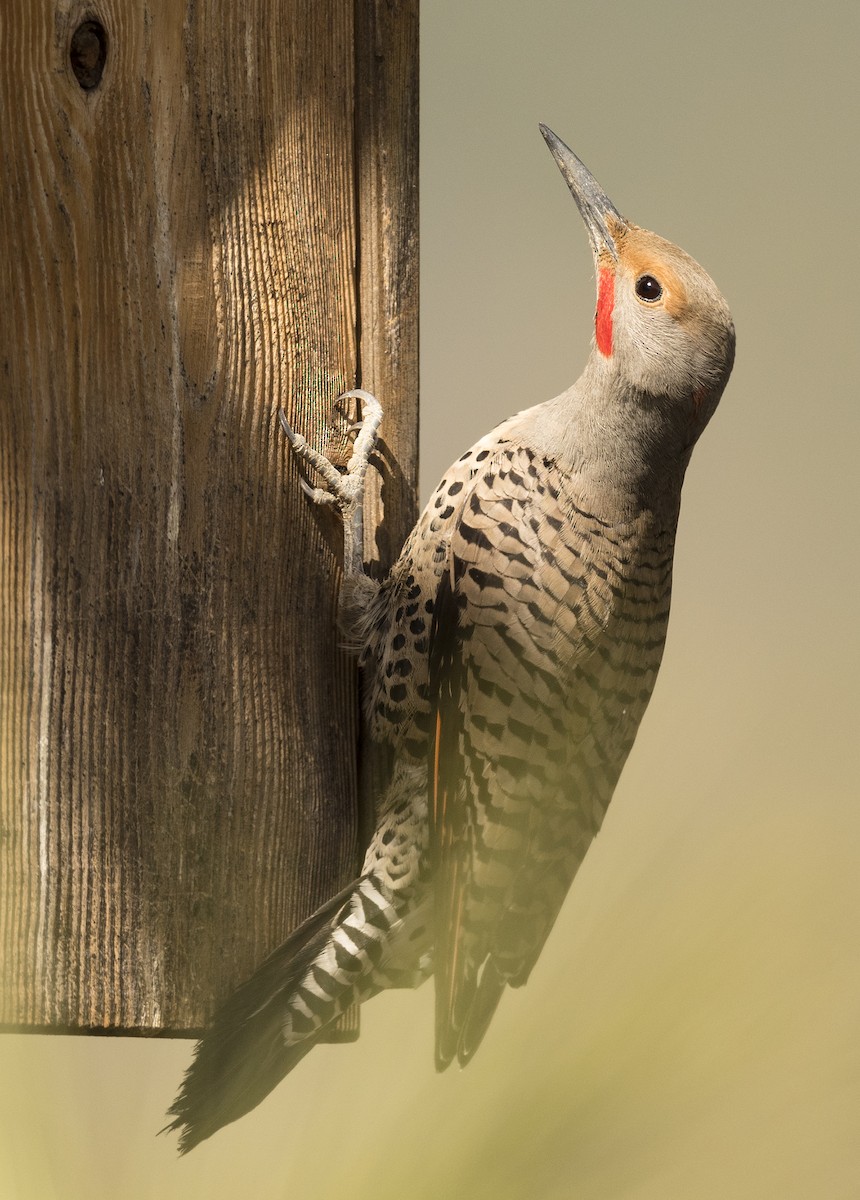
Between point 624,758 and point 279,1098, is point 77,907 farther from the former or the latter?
point 624,758

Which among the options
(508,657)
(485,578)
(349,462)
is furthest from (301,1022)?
(349,462)

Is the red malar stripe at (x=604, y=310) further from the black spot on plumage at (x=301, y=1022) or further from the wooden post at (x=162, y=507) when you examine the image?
the black spot on plumage at (x=301, y=1022)

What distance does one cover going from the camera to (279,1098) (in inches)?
78.0

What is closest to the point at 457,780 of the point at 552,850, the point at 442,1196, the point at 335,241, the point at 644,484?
the point at 552,850

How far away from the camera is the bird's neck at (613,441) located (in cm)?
249

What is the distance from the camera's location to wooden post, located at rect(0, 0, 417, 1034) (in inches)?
78.5

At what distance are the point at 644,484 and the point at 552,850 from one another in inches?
30.7

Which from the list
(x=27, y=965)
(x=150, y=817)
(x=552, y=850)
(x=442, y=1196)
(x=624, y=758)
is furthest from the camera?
(x=624, y=758)

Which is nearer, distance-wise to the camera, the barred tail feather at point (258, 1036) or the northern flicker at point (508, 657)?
the barred tail feather at point (258, 1036)

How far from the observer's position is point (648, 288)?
2.53m

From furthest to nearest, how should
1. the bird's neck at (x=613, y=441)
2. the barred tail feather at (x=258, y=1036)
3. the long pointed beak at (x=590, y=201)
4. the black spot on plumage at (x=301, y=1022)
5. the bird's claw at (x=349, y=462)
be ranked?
the long pointed beak at (x=590, y=201)
the bird's neck at (x=613, y=441)
the bird's claw at (x=349, y=462)
the black spot on plumage at (x=301, y=1022)
the barred tail feather at (x=258, y=1036)

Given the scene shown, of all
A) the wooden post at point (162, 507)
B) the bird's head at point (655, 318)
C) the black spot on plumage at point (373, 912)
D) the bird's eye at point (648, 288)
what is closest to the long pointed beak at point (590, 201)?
the bird's head at point (655, 318)

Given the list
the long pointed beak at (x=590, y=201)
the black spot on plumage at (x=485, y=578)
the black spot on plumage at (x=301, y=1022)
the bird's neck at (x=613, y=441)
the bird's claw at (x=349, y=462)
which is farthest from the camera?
the long pointed beak at (x=590, y=201)

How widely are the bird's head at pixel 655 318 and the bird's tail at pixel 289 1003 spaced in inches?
44.2
